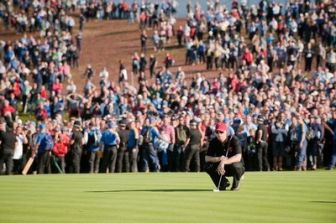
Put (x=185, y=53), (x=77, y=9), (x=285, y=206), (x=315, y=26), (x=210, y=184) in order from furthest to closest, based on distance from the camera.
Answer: (x=77, y=9) < (x=185, y=53) < (x=315, y=26) < (x=210, y=184) < (x=285, y=206)

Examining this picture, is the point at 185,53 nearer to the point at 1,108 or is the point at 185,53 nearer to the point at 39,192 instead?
the point at 1,108

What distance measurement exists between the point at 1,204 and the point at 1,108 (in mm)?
23552

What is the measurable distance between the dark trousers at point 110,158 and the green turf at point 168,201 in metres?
7.59

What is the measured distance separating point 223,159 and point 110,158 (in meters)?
12.3

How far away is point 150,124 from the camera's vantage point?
97.3ft

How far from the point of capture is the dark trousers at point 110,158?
28.8 m

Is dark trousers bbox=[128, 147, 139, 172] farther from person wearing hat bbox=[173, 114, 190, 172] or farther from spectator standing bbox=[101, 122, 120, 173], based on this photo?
person wearing hat bbox=[173, 114, 190, 172]

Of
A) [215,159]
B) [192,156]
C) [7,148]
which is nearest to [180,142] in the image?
[192,156]

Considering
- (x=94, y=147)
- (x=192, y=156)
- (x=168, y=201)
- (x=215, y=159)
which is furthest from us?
(x=94, y=147)

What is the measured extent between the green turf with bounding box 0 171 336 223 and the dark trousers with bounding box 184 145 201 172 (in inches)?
286

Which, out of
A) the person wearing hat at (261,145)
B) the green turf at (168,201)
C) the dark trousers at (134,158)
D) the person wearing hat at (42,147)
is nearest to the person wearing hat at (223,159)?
the green turf at (168,201)

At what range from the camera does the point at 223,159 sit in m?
17.0

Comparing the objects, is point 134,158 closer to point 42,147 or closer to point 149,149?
point 149,149

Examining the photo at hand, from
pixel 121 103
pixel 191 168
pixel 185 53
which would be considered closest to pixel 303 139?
pixel 191 168
